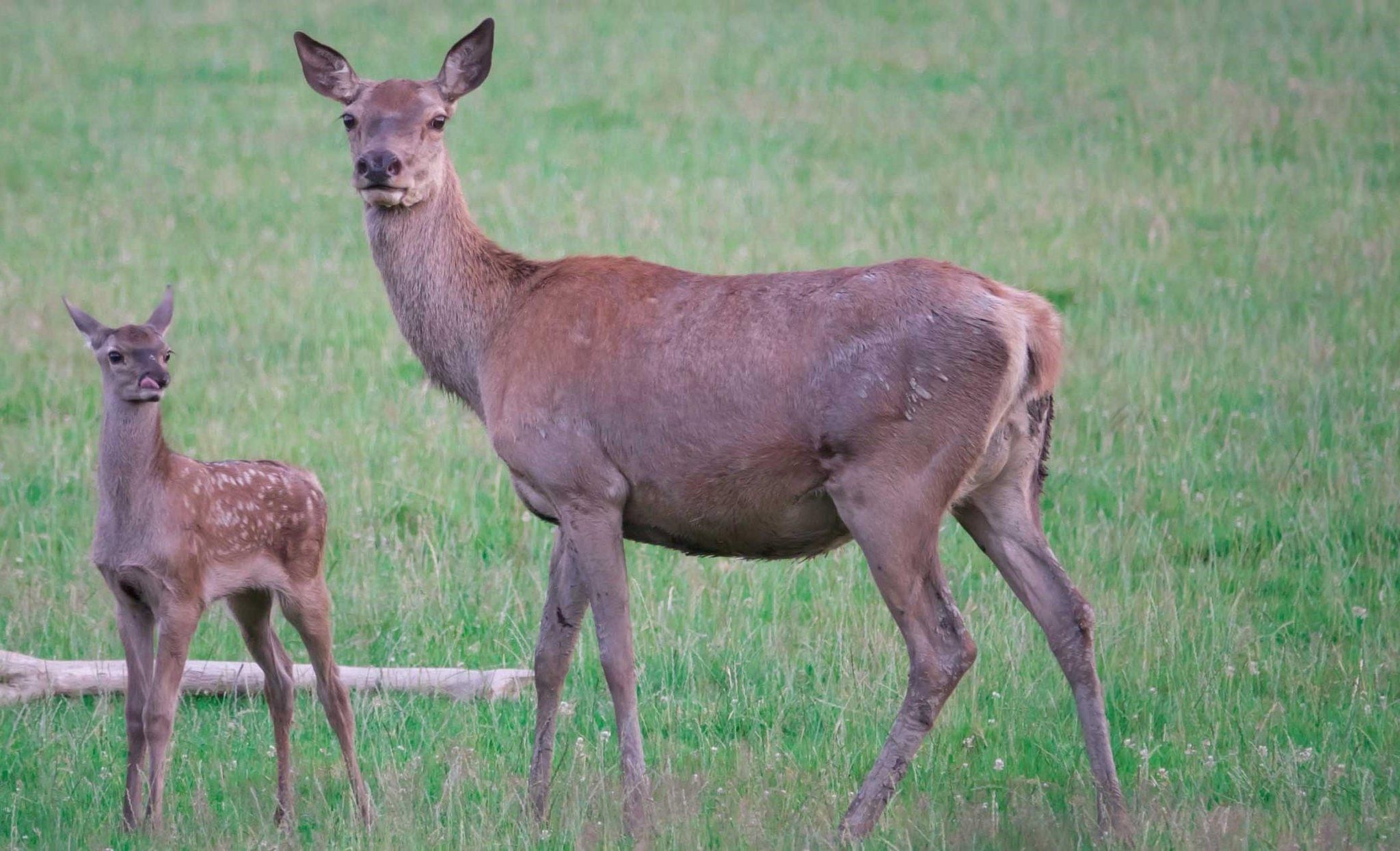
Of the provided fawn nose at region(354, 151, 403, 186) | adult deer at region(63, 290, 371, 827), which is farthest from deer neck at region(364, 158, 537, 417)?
adult deer at region(63, 290, 371, 827)

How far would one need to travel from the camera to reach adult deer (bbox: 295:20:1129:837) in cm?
543

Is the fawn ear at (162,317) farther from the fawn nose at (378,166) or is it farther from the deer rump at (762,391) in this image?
the deer rump at (762,391)

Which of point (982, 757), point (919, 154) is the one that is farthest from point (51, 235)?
point (982, 757)

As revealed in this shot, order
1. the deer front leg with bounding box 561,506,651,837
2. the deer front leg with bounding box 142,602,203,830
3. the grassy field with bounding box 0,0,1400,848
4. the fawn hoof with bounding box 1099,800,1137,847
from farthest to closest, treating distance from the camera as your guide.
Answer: the grassy field with bounding box 0,0,1400,848, the deer front leg with bounding box 561,506,651,837, the deer front leg with bounding box 142,602,203,830, the fawn hoof with bounding box 1099,800,1137,847

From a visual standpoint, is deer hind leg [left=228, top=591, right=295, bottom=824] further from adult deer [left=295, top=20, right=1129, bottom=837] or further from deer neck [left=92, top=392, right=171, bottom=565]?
adult deer [left=295, top=20, right=1129, bottom=837]

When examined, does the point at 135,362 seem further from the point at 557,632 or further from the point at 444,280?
the point at 557,632

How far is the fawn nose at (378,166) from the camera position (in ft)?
20.2

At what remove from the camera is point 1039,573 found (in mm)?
5797

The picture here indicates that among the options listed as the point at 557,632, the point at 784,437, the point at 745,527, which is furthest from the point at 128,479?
the point at 784,437

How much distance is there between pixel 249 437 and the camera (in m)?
9.66

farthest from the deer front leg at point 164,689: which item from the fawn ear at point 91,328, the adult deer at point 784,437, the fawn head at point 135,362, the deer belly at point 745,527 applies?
the deer belly at point 745,527

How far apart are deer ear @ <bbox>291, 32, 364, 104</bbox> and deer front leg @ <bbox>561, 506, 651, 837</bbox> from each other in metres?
2.03

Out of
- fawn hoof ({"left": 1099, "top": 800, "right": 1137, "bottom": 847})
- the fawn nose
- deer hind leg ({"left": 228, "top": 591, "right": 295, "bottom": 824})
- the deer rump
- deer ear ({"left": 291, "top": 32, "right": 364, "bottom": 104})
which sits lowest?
fawn hoof ({"left": 1099, "top": 800, "right": 1137, "bottom": 847})

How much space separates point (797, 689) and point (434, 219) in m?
2.26
